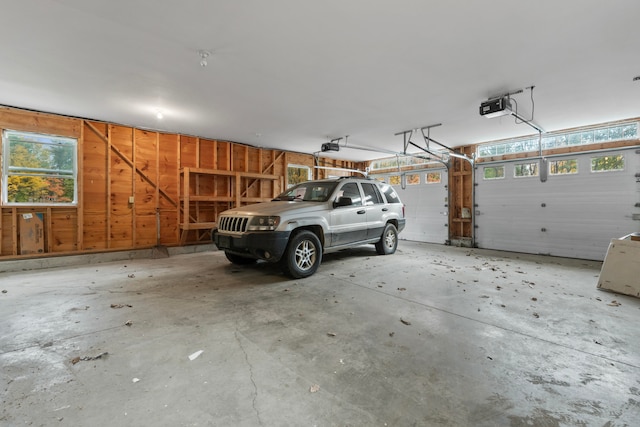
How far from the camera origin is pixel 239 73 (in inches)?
157

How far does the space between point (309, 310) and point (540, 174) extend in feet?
24.2

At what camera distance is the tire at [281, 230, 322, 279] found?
4.54 m

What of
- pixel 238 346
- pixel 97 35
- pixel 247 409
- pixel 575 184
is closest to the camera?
pixel 247 409

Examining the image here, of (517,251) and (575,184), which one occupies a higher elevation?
(575,184)

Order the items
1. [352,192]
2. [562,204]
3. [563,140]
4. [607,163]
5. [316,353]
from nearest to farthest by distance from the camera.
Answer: [316,353], [352,192], [607,163], [562,204], [563,140]

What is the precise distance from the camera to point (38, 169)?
5.57 m

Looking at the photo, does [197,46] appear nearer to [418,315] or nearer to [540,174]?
[418,315]

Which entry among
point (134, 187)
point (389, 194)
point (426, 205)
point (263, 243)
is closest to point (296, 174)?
point (389, 194)

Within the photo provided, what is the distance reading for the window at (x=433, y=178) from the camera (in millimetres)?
9339

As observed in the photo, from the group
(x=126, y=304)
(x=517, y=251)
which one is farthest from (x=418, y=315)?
(x=517, y=251)

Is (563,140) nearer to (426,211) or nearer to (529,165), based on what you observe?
(529,165)

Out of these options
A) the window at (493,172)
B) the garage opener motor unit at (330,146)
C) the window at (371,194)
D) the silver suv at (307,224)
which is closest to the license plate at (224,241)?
the silver suv at (307,224)

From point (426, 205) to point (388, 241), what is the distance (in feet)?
11.4

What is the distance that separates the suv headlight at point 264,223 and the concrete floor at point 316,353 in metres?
0.88
